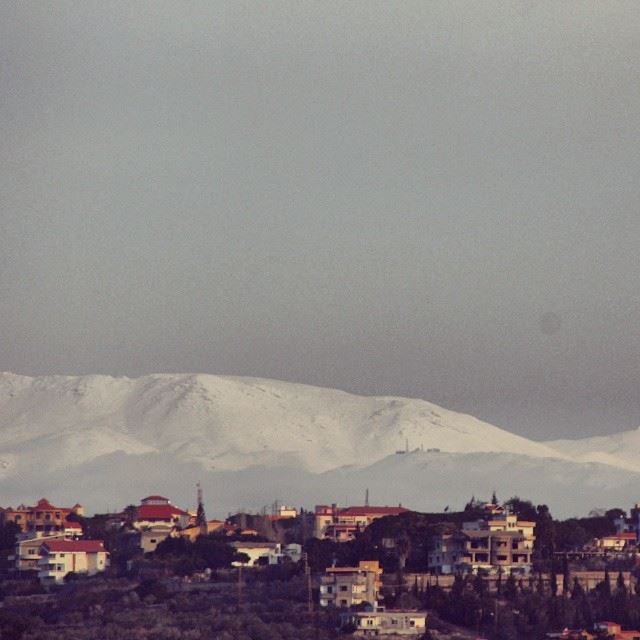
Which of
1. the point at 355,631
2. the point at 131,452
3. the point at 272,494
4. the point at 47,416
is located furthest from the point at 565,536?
the point at 47,416

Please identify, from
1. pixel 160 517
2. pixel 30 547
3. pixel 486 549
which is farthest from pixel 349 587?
pixel 160 517

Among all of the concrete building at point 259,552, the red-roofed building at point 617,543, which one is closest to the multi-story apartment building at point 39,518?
the concrete building at point 259,552

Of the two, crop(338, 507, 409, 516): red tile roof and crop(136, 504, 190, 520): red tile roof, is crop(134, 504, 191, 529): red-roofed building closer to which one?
crop(136, 504, 190, 520): red tile roof

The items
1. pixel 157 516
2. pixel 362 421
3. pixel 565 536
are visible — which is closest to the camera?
pixel 565 536

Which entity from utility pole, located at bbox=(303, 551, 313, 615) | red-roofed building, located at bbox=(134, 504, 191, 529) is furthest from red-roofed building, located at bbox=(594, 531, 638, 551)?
red-roofed building, located at bbox=(134, 504, 191, 529)

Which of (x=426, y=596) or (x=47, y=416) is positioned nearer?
(x=426, y=596)

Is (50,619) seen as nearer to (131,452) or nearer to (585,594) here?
(585,594)
